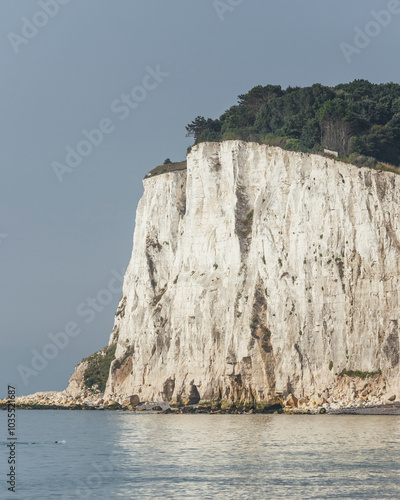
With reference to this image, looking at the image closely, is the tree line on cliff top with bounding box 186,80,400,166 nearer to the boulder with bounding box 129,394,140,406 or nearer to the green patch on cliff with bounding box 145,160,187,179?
the green patch on cliff with bounding box 145,160,187,179

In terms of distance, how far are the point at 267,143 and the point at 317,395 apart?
2069 cm

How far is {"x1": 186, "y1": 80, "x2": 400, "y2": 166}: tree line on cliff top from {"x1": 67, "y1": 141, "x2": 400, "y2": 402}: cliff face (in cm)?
235

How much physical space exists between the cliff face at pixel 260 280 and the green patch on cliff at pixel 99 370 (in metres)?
6.22

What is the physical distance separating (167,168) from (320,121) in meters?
19.4

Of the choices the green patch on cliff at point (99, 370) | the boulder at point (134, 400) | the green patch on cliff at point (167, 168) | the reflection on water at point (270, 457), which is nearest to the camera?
the reflection on water at point (270, 457)

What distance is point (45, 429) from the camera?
5425 cm

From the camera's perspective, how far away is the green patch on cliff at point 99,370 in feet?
264

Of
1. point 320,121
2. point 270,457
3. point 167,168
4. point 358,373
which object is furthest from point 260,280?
point 270,457

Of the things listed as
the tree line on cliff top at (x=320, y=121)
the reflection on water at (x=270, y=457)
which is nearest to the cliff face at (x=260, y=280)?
the tree line on cliff top at (x=320, y=121)

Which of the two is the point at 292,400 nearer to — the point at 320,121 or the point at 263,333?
the point at 263,333

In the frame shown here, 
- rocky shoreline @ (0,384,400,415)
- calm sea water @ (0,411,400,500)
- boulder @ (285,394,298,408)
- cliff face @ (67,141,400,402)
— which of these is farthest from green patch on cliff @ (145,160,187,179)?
calm sea water @ (0,411,400,500)

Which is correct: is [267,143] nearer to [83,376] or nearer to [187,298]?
[187,298]

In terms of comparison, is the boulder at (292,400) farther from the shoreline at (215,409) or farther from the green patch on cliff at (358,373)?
the green patch on cliff at (358,373)

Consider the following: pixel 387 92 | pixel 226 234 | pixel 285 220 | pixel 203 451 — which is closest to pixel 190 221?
pixel 226 234
